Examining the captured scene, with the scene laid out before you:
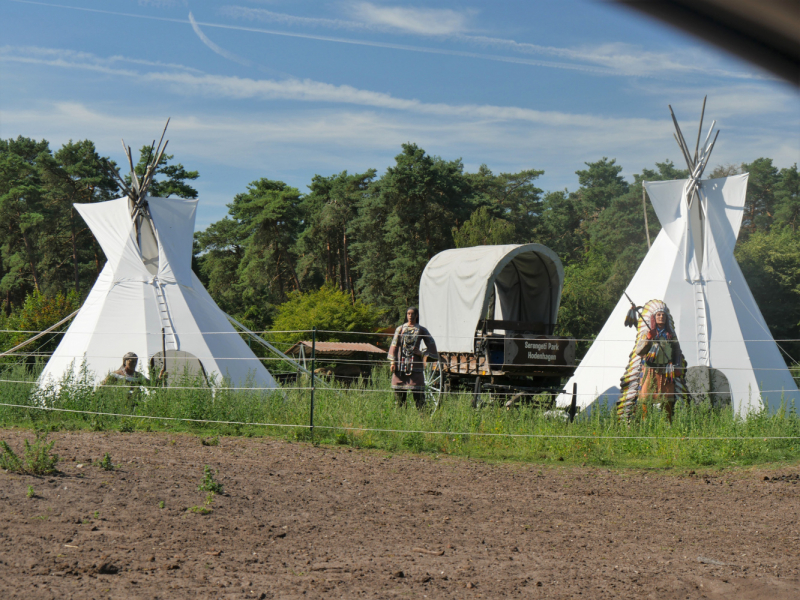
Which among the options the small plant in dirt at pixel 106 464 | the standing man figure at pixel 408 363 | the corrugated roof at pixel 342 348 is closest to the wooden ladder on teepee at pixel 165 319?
the standing man figure at pixel 408 363

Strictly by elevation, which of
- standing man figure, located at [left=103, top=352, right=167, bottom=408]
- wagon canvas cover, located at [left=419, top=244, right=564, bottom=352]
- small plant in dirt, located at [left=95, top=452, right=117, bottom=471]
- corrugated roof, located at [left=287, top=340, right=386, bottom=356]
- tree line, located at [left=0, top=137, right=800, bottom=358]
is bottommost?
small plant in dirt, located at [left=95, top=452, right=117, bottom=471]

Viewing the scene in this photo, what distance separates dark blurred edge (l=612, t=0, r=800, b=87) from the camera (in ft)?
4.42

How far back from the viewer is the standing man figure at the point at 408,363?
32.0 ft

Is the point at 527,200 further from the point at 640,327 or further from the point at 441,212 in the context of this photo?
the point at 640,327

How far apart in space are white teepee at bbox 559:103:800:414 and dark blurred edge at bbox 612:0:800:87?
977cm

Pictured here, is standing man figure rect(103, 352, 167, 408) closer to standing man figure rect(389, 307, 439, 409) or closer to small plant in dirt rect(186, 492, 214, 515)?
standing man figure rect(389, 307, 439, 409)

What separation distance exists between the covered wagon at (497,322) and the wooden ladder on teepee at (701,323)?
1.97 m

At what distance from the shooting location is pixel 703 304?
472 inches

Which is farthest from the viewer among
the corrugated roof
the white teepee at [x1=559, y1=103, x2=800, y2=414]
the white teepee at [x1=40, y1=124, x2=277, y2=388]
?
the corrugated roof

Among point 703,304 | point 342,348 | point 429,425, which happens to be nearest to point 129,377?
point 429,425

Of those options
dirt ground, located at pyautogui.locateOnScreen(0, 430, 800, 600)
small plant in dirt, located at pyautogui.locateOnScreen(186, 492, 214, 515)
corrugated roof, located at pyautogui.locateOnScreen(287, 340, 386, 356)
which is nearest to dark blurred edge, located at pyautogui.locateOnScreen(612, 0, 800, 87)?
dirt ground, located at pyautogui.locateOnScreen(0, 430, 800, 600)

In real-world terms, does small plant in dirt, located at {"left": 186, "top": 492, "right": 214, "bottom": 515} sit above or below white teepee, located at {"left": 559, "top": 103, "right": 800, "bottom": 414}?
below

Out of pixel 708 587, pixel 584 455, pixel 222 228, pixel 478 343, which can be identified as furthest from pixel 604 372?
pixel 222 228

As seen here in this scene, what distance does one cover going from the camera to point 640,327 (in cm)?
1016
